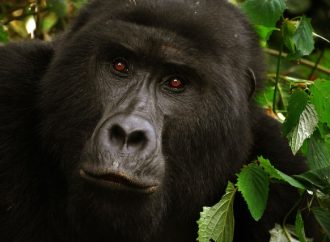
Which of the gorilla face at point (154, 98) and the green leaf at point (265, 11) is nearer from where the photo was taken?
the gorilla face at point (154, 98)

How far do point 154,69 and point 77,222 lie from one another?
38.6 inches

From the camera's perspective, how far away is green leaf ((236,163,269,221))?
4.10m

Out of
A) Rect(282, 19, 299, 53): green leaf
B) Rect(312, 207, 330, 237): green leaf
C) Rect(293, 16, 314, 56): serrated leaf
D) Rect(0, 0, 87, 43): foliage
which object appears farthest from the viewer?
Rect(0, 0, 87, 43): foliage

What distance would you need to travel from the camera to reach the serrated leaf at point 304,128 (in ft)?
14.1

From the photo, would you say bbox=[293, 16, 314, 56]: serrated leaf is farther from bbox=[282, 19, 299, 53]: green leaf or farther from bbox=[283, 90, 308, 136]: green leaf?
bbox=[283, 90, 308, 136]: green leaf

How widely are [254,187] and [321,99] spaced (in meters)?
0.68

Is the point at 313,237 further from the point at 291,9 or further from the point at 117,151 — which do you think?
the point at 291,9

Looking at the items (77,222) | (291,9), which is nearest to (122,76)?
(77,222)

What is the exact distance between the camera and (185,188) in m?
4.38

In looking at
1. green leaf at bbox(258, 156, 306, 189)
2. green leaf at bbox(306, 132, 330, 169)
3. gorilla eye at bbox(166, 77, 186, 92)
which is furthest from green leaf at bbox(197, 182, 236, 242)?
gorilla eye at bbox(166, 77, 186, 92)

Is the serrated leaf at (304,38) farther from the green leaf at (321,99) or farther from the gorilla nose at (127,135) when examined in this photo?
the gorilla nose at (127,135)

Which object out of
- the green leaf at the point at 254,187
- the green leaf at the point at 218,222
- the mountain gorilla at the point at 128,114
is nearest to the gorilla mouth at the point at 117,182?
the mountain gorilla at the point at 128,114

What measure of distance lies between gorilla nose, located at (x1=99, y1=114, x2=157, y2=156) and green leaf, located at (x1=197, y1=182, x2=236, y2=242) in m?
0.54

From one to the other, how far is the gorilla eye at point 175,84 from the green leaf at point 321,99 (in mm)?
781
